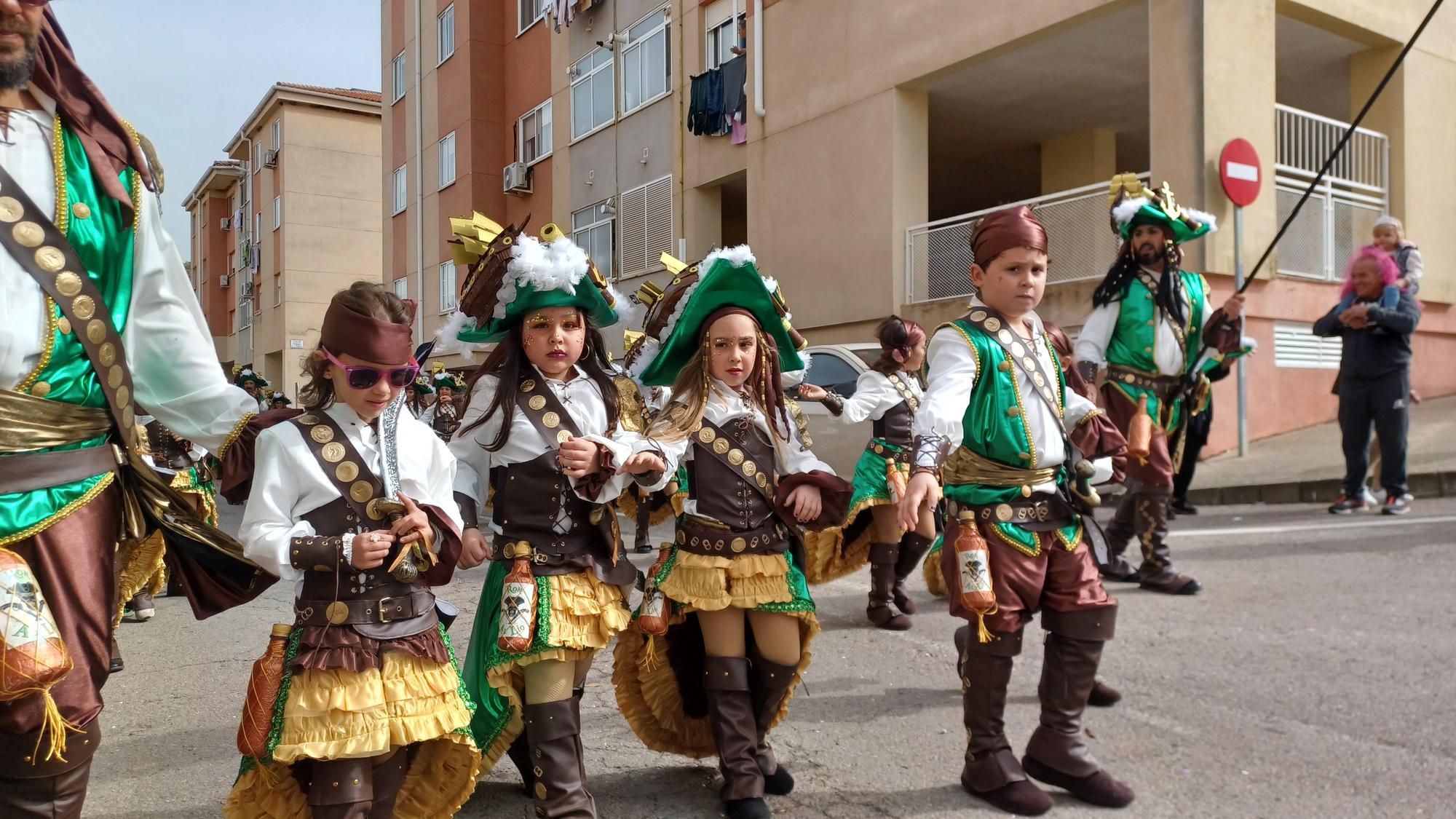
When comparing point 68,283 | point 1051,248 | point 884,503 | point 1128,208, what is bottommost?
point 884,503

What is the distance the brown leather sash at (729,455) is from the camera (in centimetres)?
359

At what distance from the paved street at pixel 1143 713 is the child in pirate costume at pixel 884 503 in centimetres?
22

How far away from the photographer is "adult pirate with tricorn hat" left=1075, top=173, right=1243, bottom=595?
586 cm

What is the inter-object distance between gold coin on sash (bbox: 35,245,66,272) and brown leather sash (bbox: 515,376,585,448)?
1.39 m

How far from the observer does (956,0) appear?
44.9 ft

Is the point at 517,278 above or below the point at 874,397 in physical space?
above

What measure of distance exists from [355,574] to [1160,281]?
4.79 meters

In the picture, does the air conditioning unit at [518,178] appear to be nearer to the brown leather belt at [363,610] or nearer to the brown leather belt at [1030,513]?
the brown leather belt at [1030,513]

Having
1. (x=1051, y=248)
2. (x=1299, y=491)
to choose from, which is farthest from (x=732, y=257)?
(x=1051, y=248)

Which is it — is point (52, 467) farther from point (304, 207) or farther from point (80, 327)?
point (304, 207)

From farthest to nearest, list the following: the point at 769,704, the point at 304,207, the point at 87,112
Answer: the point at 304,207 → the point at 769,704 → the point at 87,112

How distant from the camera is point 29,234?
2305mm

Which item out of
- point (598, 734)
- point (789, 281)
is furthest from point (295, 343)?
point (598, 734)

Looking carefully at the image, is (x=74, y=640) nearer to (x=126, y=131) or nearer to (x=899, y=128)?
(x=126, y=131)
